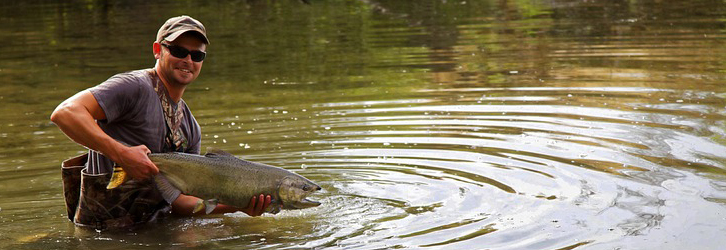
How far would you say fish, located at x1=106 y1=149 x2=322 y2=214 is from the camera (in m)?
5.43

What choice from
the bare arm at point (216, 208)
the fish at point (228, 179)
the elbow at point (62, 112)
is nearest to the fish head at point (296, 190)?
the fish at point (228, 179)

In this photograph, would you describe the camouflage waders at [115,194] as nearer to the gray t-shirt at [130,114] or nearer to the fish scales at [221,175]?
the gray t-shirt at [130,114]

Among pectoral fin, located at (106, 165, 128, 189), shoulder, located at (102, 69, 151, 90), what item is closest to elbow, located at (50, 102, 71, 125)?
shoulder, located at (102, 69, 151, 90)

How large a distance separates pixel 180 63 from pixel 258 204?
0.91 metres

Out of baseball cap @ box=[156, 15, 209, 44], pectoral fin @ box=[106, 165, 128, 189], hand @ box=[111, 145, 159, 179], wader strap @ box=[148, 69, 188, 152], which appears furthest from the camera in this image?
wader strap @ box=[148, 69, 188, 152]

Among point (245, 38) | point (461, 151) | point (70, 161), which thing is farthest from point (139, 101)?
point (245, 38)

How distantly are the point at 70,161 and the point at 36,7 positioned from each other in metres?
28.8

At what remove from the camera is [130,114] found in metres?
5.53

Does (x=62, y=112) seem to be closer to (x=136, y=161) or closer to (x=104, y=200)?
(x=136, y=161)

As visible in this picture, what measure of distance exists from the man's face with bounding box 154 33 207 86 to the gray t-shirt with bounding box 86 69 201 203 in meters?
0.11

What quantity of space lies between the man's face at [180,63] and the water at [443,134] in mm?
933

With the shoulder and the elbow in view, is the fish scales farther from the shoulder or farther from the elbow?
the elbow

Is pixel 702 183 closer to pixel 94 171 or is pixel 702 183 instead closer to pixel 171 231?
pixel 171 231

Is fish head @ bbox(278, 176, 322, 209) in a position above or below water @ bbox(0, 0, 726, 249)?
above
